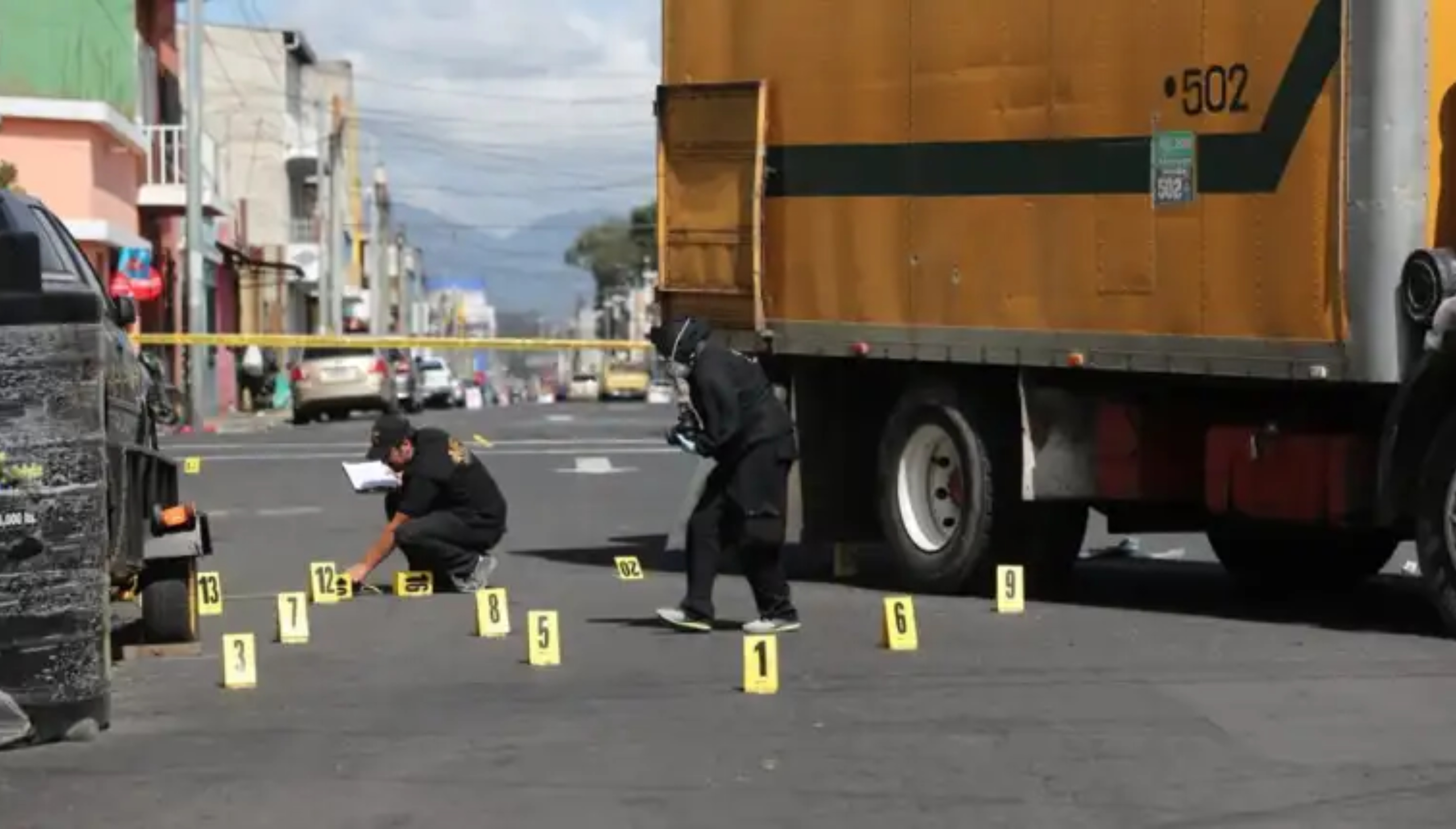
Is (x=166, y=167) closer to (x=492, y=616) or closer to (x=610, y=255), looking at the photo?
(x=492, y=616)

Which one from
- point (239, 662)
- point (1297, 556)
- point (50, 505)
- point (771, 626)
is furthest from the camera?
point (1297, 556)

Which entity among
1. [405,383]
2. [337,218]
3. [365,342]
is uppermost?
[337,218]

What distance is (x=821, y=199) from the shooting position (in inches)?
625

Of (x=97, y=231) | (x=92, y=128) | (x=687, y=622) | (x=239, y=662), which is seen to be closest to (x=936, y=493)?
(x=687, y=622)

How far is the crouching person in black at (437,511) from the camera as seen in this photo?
15.6 metres

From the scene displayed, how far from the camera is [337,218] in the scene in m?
90.1

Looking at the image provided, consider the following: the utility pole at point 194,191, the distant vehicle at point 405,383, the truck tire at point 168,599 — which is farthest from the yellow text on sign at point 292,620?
the distant vehicle at point 405,383

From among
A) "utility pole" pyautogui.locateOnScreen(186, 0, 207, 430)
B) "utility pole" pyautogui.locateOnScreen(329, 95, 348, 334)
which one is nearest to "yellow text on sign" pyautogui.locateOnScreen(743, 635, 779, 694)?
"utility pole" pyautogui.locateOnScreen(186, 0, 207, 430)

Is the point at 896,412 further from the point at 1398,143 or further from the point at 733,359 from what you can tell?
the point at 1398,143

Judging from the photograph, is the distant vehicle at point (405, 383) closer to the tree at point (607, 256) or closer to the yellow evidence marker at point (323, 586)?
the yellow evidence marker at point (323, 586)

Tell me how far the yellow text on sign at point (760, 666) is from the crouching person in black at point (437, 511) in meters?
5.05

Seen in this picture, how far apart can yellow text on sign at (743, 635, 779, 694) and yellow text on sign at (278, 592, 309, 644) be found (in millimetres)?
3195

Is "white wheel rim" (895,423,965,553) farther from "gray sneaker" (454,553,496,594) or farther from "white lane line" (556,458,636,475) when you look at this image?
"white lane line" (556,458,636,475)

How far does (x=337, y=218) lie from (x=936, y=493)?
76446 millimetres
